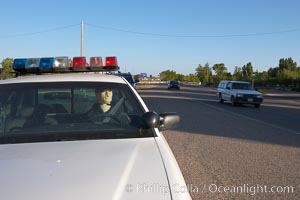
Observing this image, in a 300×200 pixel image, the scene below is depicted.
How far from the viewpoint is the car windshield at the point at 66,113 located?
11.1ft

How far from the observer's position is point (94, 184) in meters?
2.40

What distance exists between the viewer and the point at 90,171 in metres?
2.58

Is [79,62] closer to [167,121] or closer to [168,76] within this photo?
[167,121]

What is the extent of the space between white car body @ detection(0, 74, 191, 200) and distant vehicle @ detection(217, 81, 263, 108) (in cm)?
2224

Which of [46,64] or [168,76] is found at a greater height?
[46,64]

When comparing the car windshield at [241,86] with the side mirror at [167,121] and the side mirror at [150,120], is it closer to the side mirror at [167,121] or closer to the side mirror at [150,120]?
the side mirror at [167,121]

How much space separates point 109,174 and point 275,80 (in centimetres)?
9390

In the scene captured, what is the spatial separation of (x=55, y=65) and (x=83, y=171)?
3.55 meters

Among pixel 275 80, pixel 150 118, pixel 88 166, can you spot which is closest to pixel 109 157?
pixel 88 166

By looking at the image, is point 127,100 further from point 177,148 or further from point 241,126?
point 241,126

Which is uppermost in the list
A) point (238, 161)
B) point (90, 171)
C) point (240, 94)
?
point (90, 171)

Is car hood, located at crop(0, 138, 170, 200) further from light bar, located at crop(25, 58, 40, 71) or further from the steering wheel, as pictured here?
light bar, located at crop(25, 58, 40, 71)

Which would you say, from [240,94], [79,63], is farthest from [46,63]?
[240,94]

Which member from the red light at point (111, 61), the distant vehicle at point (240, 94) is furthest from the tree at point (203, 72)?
the red light at point (111, 61)
